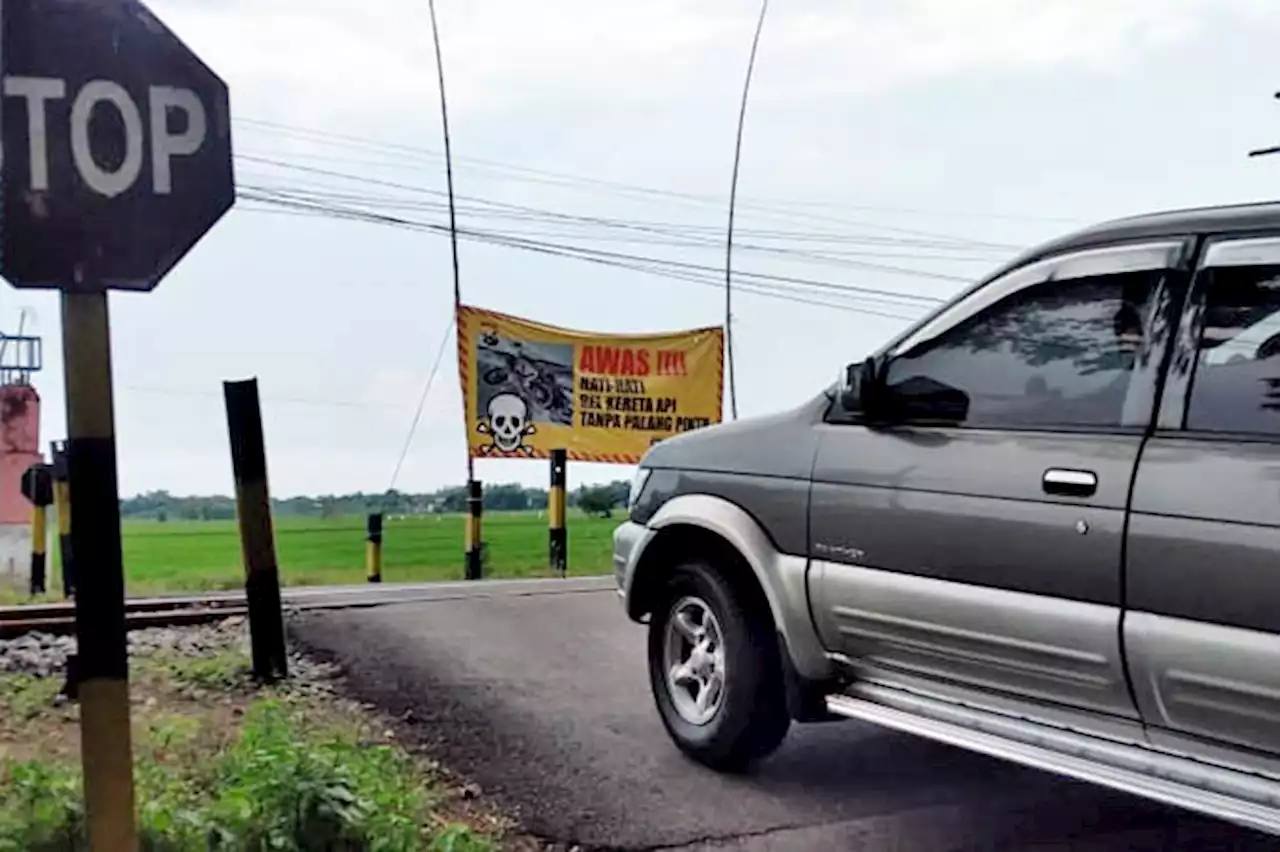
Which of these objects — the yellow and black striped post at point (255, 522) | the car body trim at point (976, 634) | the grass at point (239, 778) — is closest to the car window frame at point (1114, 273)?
the car body trim at point (976, 634)

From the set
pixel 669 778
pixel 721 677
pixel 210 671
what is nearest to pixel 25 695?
pixel 210 671

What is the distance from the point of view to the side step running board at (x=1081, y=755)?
11.6 ft

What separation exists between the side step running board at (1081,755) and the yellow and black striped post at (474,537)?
379 inches

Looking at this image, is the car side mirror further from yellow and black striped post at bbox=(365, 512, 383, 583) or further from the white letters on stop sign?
yellow and black striped post at bbox=(365, 512, 383, 583)

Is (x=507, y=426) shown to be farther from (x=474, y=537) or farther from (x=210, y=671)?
(x=210, y=671)

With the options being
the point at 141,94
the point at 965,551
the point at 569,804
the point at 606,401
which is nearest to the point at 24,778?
the point at 569,804

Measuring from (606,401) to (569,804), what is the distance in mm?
11776

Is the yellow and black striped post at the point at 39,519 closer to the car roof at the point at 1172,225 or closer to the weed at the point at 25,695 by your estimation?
the weed at the point at 25,695

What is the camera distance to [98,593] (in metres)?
3.26

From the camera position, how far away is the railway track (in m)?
7.63

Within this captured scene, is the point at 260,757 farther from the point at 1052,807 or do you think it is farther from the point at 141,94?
the point at 1052,807

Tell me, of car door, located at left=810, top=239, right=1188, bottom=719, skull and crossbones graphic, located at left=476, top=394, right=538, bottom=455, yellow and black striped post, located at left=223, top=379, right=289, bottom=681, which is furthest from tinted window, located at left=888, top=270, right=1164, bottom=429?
skull and crossbones graphic, located at left=476, top=394, right=538, bottom=455

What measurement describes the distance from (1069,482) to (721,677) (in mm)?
1699

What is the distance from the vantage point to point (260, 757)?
4230 millimetres
